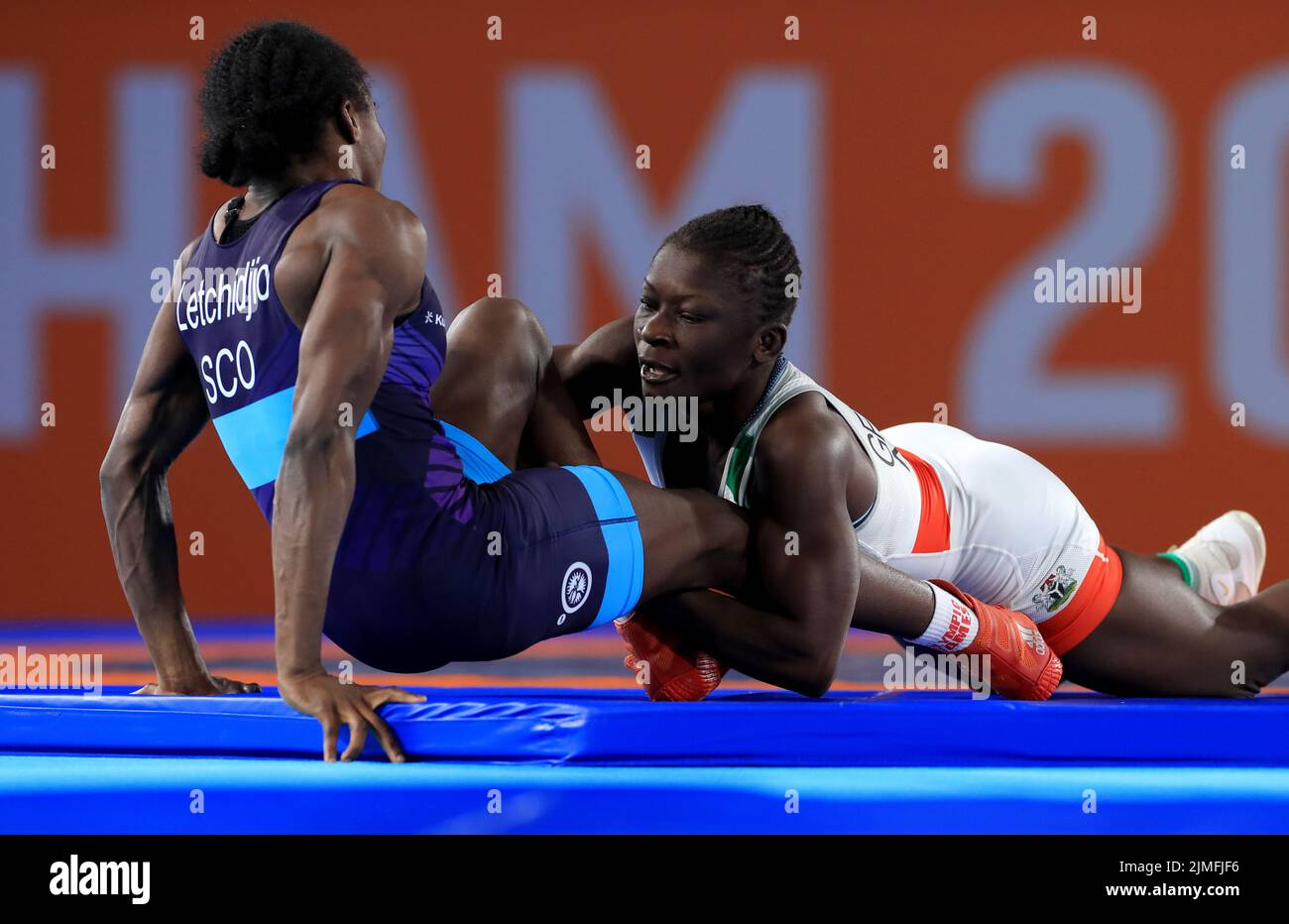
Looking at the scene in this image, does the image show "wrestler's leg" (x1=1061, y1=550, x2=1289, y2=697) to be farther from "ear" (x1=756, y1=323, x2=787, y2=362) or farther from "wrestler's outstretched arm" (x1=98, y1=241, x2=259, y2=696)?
"wrestler's outstretched arm" (x1=98, y1=241, x2=259, y2=696)

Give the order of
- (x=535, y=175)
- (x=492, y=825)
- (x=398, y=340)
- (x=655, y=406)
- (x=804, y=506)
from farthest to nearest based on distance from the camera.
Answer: (x=535, y=175) < (x=655, y=406) < (x=804, y=506) < (x=398, y=340) < (x=492, y=825)

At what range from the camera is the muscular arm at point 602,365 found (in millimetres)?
2350

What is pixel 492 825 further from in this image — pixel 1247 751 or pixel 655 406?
pixel 1247 751

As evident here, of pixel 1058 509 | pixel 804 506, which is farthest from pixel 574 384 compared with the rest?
pixel 1058 509

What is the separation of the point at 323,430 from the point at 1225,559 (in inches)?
79.0

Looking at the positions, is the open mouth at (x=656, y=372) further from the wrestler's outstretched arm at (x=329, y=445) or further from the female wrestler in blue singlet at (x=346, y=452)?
the wrestler's outstretched arm at (x=329, y=445)

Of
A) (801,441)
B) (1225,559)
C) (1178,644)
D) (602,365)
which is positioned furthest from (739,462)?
(1225,559)

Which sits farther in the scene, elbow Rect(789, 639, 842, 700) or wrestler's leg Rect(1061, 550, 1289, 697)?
wrestler's leg Rect(1061, 550, 1289, 697)

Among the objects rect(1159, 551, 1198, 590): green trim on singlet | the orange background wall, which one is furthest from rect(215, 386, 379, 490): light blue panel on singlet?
the orange background wall

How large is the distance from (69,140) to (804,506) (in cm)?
481

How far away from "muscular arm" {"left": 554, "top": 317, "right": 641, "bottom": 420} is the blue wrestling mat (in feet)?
2.12

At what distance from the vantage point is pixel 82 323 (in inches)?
224

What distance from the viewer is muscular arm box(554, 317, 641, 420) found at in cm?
235

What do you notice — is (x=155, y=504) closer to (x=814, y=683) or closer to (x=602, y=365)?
(x=602, y=365)
